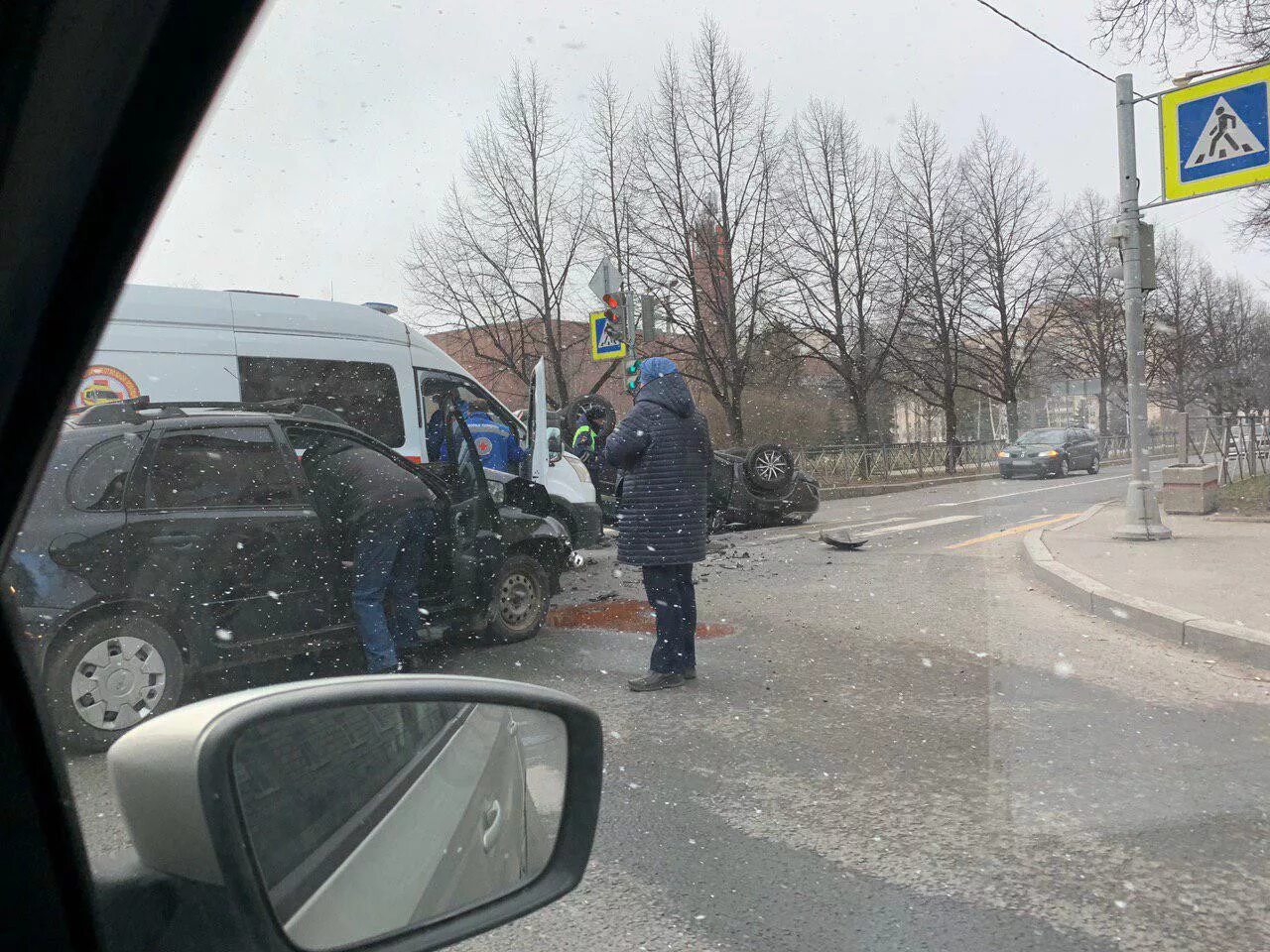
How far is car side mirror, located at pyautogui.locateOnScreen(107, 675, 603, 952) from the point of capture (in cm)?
104

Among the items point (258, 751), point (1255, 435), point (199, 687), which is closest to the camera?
point (258, 751)

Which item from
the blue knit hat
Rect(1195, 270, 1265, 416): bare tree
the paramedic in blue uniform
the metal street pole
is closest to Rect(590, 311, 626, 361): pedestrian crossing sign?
the paramedic in blue uniform

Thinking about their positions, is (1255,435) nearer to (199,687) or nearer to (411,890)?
(199,687)

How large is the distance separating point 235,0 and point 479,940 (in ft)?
7.90

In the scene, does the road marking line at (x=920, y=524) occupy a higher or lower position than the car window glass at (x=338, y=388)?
lower

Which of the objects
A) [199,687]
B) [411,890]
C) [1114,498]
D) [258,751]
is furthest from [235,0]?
[1114,498]

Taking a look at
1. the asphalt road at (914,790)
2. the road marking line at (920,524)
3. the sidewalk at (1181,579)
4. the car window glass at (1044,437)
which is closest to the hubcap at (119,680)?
the asphalt road at (914,790)

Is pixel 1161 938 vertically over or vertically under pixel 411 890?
under

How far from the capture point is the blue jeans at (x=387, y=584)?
203 inches

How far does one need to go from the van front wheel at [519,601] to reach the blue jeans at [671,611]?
138 centimetres

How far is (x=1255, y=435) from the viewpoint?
2050cm

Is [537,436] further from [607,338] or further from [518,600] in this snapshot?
[607,338]

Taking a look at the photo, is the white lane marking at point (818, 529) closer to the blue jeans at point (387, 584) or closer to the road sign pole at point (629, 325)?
the road sign pole at point (629, 325)

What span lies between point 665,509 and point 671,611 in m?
0.59
